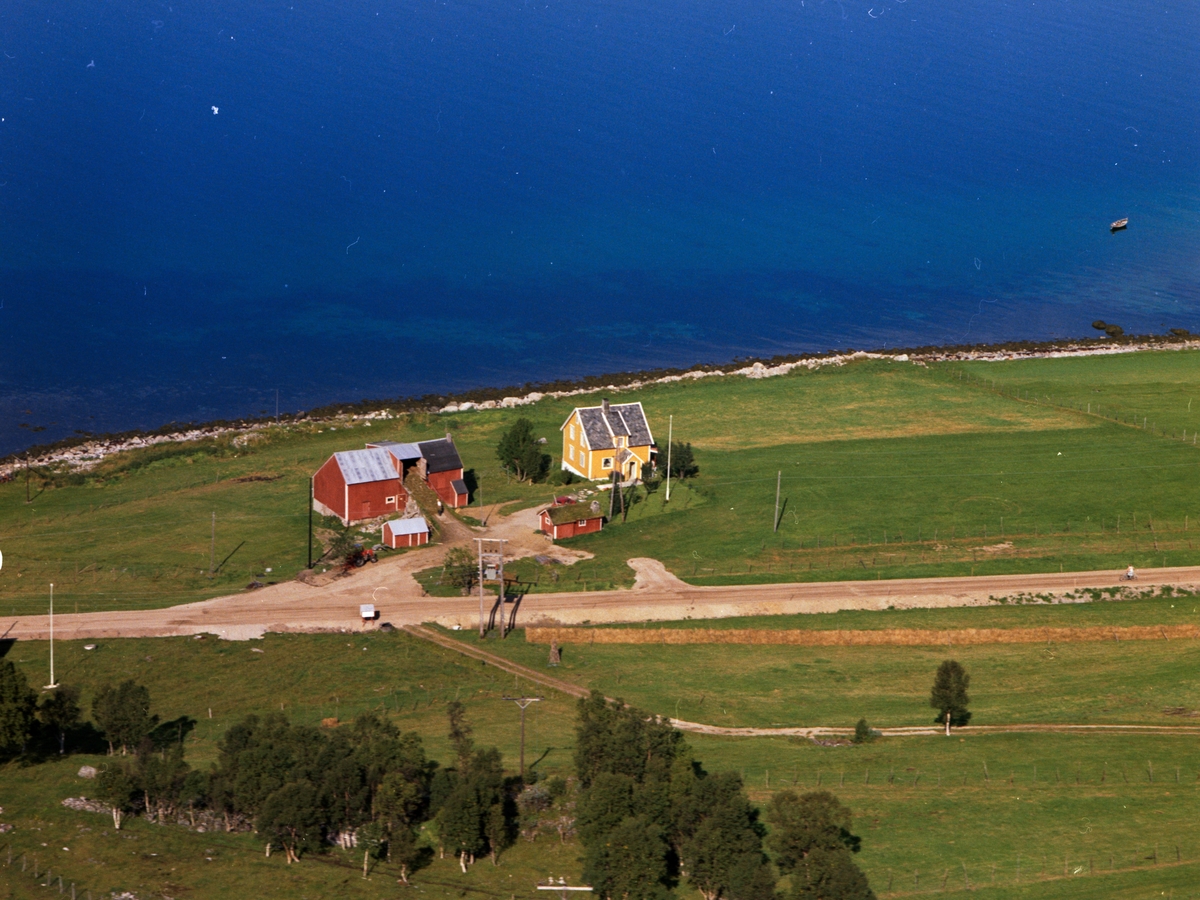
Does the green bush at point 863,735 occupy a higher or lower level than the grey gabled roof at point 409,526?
lower

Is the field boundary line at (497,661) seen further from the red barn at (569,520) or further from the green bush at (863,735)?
the red barn at (569,520)

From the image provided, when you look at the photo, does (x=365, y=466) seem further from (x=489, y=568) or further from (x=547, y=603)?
(x=547, y=603)

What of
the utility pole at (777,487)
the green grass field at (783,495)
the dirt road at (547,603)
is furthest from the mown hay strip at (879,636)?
the utility pole at (777,487)

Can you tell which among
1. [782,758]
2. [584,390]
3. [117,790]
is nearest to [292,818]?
[117,790]

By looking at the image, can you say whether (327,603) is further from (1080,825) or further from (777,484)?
(1080,825)

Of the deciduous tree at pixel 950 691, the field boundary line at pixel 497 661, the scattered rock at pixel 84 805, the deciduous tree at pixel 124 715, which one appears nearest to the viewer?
the scattered rock at pixel 84 805

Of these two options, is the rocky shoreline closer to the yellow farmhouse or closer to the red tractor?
the yellow farmhouse

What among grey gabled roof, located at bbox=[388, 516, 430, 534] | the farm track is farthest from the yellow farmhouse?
the farm track
